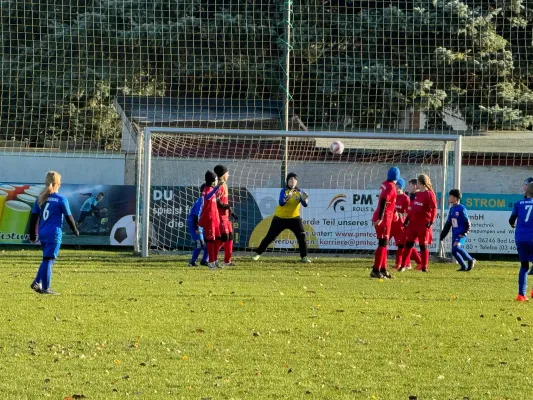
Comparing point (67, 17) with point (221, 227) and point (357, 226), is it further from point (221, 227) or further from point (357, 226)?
point (221, 227)

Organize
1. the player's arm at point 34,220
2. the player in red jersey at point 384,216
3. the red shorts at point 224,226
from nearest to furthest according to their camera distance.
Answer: the player's arm at point 34,220 → the player in red jersey at point 384,216 → the red shorts at point 224,226

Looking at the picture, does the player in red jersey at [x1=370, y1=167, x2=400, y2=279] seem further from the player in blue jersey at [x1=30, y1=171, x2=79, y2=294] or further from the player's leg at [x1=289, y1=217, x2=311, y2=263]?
the player in blue jersey at [x1=30, y1=171, x2=79, y2=294]

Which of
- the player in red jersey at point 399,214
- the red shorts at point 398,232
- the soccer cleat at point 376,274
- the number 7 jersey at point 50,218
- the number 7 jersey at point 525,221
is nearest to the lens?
the number 7 jersey at point 50,218

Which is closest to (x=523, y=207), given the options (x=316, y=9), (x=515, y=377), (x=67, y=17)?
(x=515, y=377)

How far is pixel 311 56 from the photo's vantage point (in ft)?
96.9

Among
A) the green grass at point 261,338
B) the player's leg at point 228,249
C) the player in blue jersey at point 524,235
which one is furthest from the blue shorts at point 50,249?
the player's leg at point 228,249

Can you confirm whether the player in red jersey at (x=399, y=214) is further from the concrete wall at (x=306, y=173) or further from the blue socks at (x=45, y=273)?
the blue socks at (x=45, y=273)

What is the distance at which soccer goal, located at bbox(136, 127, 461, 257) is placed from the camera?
22984mm

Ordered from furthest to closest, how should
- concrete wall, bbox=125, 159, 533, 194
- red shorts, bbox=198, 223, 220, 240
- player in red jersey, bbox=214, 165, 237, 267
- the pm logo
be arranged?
concrete wall, bbox=125, 159, 533, 194
the pm logo
player in red jersey, bbox=214, 165, 237, 267
red shorts, bbox=198, 223, 220, 240

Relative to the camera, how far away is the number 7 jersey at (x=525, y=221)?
14.0 meters

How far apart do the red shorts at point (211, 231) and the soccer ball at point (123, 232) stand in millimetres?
6309

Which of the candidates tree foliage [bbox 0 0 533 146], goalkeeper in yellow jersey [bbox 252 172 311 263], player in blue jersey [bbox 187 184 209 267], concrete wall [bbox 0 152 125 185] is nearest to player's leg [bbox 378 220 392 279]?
goalkeeper in yellow jersey [bbox 252 172 311 263]

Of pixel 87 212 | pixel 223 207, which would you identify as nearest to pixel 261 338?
pixel 223 207

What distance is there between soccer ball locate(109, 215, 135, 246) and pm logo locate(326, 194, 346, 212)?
15.6 ft
